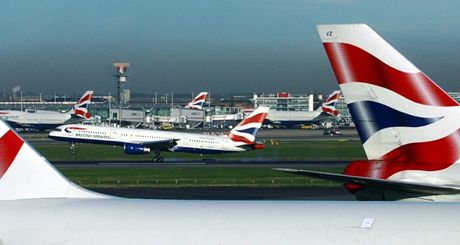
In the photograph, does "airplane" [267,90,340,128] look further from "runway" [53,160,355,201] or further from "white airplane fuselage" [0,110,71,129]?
"runway" [53,160,355,201]

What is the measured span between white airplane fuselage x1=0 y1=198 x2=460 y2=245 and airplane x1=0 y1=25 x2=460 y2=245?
0.01 meters

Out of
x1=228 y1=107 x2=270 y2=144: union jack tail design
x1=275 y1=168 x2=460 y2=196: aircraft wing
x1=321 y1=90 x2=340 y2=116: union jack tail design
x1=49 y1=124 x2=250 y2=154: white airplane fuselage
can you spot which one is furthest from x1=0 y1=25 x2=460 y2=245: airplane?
x1=321 y1=90 x2=340 y2=116: union jack tail design

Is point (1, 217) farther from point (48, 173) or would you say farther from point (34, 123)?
point (34, 123)

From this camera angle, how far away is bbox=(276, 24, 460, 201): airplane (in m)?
18.8

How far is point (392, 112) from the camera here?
19.6 meters

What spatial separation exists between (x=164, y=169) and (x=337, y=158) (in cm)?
1657

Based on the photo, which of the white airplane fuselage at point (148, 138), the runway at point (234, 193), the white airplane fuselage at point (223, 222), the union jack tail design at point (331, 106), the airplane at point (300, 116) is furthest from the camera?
the airplane at point (300, 116)

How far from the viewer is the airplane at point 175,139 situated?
80.2m

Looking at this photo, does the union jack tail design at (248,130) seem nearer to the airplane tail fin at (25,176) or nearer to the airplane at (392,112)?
the airplane at (392,112)

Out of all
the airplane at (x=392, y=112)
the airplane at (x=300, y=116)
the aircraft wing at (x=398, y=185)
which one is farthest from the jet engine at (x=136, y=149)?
the airplane at (x=300, y=116)

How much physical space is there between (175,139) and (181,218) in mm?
68303

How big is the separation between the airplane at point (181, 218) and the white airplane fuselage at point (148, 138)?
65382 mm

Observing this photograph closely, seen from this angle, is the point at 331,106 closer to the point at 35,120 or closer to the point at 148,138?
the point at 35,120

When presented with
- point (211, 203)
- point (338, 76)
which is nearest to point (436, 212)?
point (211, 203)
